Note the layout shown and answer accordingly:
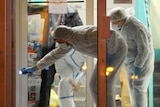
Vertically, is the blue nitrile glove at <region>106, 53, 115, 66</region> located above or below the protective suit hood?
below

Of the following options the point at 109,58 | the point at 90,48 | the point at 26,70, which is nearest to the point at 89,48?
the point at 90,48

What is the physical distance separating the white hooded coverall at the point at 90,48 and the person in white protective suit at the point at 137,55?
14 centimetres

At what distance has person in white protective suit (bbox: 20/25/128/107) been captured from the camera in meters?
1.95

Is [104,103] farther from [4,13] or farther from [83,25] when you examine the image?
[4,13]

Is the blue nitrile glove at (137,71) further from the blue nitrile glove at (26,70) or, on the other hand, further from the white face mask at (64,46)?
the blue nitrile glove at (26,70)

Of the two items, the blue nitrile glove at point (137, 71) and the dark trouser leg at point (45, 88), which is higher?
the blue nitrile glove at point (137, 71)

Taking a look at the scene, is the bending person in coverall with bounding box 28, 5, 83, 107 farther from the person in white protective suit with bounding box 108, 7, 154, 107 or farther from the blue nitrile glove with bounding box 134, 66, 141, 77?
the blue nitrile glove with bounding box 134, 66, 141, 77

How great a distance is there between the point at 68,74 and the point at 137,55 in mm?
647

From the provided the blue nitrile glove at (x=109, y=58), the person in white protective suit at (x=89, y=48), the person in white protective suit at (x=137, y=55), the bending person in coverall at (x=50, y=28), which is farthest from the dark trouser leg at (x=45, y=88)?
the person in white protective suit at (x=137, y=55)

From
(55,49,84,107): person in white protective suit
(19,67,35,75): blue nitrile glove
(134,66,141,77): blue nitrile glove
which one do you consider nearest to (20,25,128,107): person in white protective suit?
(19,67,35,75): blue nitrile glove

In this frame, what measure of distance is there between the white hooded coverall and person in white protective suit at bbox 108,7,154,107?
139mm

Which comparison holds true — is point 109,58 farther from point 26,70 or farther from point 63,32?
point 26,70

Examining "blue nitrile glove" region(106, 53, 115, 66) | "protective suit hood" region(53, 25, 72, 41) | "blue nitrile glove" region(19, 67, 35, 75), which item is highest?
"protective suit hood" region(53, 25, 72, 41)

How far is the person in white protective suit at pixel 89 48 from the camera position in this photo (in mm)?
1946
